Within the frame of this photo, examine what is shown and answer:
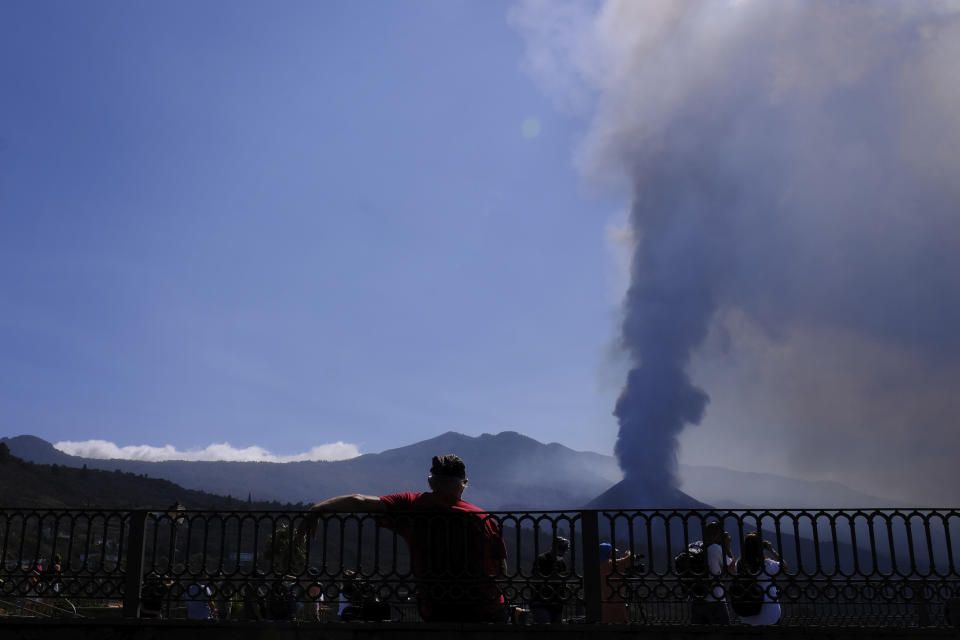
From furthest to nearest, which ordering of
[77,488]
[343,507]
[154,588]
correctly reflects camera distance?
[77,488]
[154,588]
[343,507]

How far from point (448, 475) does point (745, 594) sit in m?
3.18

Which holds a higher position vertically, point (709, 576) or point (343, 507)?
point (343, 507)

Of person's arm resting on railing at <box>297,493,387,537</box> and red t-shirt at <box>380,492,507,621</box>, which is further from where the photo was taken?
red t-shirt at <box>380,492,507,621</box>

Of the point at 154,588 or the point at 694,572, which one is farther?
the point at 154,588

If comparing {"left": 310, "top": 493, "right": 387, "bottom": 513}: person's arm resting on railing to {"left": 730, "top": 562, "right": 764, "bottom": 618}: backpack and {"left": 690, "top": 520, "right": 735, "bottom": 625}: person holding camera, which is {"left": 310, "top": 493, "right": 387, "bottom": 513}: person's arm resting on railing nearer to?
{"left": 690, "top": 520, "right": 735, "bottom": 625}: person holding camera

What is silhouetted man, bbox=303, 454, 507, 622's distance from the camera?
6832 mm

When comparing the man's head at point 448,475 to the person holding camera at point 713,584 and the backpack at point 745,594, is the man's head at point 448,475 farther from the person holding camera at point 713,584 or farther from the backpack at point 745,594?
the backpack at point 745,594

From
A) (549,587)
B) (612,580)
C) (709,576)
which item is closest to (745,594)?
(709,576)

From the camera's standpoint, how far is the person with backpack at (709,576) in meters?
7.42

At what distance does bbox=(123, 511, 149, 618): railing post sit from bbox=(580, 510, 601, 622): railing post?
4.33 meters

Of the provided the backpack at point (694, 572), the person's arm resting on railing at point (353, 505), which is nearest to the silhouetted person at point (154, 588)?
the person's arm resting on railing at point (353, 505)

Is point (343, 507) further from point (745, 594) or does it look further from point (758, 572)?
point (758, 572)

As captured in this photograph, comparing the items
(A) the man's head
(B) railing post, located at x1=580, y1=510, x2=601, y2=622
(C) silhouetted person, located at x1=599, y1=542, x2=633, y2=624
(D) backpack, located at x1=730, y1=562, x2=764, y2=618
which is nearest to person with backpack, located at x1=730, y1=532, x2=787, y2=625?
(D) backpack, located at x1=730, y1=562, x2=764, y2=618

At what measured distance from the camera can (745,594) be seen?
24.4 ft
